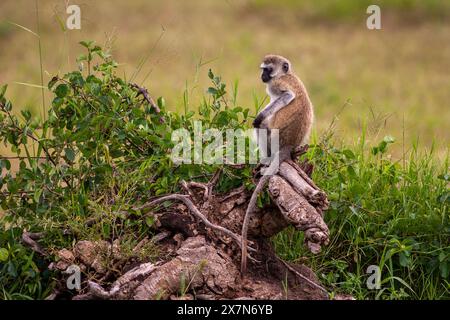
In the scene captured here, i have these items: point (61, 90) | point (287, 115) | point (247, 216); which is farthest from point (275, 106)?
point (61, 90)

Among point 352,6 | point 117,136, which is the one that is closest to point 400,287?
point 117,136

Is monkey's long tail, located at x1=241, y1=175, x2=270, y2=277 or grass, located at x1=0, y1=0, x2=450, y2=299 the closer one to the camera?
monkey's long tail, located at x1=241, y1=175, x2=270, y2=277

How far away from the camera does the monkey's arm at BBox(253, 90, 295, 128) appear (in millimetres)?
5105

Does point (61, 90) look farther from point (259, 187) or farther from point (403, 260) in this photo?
point (403, 260)

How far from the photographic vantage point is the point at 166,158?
505 cm

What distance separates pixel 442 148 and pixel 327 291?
3.20 m

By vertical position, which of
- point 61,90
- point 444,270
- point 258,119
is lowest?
point 444,270

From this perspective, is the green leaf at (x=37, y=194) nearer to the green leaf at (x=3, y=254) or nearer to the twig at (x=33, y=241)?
the twig at (x=33, y=241)

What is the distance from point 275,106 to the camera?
5.16 meters

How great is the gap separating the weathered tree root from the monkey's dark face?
2.65ft

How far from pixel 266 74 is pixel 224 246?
4.23ft

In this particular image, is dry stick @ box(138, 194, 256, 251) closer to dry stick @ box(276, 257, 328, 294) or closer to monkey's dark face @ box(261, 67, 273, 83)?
dry stick @ box(276, 257, 328, 294)

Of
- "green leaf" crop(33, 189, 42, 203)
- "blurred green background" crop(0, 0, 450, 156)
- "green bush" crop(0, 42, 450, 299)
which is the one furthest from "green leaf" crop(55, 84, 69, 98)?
"blurred green background" crop(0, 0, 450, 156)

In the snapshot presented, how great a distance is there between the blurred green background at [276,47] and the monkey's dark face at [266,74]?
4.00 meters
